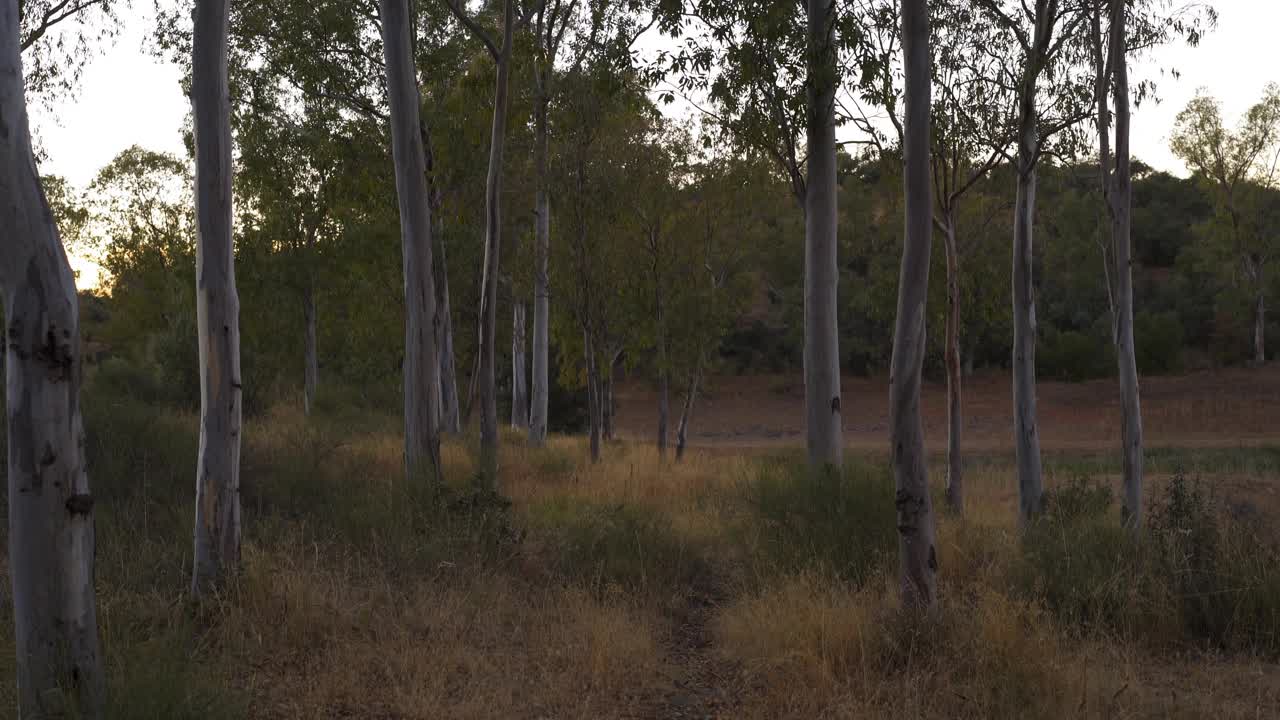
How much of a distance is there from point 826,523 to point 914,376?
2.44 m

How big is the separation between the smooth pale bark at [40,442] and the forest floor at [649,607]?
314 mm

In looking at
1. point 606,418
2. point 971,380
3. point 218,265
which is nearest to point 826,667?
point 218,265

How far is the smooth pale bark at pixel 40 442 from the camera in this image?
3.79 metres

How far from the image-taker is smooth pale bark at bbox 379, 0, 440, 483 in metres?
9.73

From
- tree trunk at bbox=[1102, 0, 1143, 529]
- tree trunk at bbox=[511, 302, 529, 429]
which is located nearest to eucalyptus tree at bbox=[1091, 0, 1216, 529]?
tree trunk at bbox=[1102, 0, 1143, 529]

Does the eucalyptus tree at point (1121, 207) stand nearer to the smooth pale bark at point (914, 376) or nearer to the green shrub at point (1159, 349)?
the smooth pale bark at point (914, 376)

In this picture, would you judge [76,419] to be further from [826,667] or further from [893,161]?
[893,161]

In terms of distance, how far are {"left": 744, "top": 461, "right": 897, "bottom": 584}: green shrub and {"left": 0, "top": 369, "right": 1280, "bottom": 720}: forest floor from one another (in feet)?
0.08

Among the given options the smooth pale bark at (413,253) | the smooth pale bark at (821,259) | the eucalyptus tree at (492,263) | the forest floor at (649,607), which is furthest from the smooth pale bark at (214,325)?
the smooth pale bark at (821,259)

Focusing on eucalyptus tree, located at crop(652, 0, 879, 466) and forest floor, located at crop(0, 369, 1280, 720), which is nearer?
forest floor, located at crop(0, 369, 1280, 720)

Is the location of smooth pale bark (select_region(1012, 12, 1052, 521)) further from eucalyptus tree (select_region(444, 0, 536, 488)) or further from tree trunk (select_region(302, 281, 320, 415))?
tree trunk (select_region(302, 281, 320, 415))

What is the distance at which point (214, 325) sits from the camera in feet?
20.3

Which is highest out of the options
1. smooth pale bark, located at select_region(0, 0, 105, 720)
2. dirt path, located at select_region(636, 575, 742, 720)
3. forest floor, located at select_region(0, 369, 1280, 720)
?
smooth pale bark, located at select_region(0, 0, 105, 720)

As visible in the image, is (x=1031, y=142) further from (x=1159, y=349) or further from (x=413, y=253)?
(x=1159, y=349)
